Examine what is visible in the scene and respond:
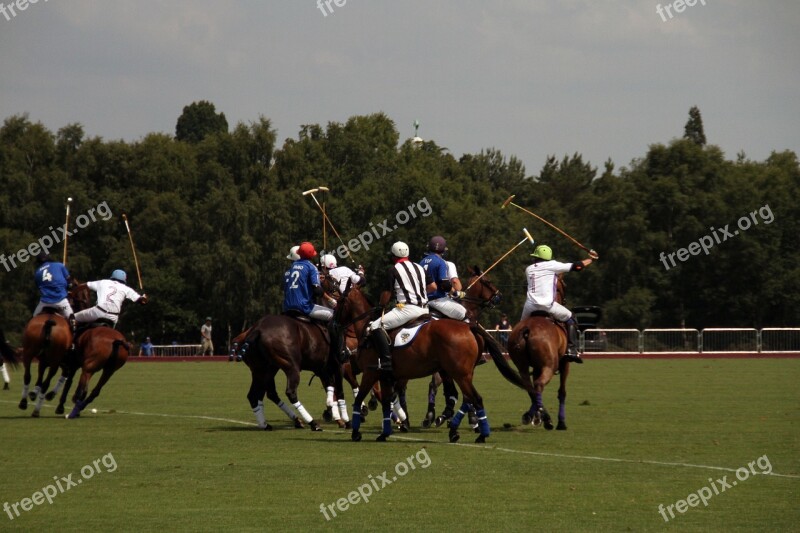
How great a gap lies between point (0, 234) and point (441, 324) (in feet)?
184

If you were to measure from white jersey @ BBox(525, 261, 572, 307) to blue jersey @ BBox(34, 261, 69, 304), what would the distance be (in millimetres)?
7684

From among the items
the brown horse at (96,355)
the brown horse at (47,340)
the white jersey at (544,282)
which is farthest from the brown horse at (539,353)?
the brown horse at (47,340)

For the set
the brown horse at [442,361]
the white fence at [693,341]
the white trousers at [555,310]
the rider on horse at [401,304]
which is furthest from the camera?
the white fence at [693,341]

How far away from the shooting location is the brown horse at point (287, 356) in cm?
1730

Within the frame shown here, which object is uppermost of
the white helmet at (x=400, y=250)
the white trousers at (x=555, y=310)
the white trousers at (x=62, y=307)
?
the white helmet at (x=400, y=250)

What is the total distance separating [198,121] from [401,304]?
116 metres

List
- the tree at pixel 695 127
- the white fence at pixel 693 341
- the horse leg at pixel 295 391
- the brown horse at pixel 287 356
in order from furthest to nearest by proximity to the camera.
Result: the tree at pixel 695 127, the white fence at pixel 693 341, the brown horse at pixel 287 356, the horse leg at pixel 295 391

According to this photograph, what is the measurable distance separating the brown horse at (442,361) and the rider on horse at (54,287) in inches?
261

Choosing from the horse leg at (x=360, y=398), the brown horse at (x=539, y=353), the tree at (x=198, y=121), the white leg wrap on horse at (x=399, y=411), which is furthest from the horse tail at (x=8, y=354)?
the tree at (x=198, y=121)

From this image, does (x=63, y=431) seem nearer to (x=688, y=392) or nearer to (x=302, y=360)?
(x=302, y=360)

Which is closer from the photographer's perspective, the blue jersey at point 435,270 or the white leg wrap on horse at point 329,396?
the blue jersey at point 435,270

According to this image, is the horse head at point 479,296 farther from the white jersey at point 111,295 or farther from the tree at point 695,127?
the tree at point 695,127

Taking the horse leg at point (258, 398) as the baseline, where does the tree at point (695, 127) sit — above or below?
above

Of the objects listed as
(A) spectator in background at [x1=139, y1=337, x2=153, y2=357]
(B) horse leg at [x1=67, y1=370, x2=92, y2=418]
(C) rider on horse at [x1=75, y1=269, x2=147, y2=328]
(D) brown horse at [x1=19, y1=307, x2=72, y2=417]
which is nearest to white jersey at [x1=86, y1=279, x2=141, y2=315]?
(C) rider on horse at [x1=75, y1=269, x2=147, y2=328]
